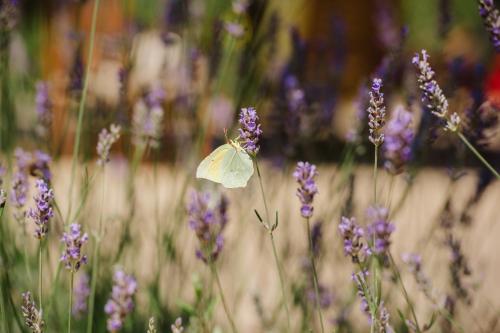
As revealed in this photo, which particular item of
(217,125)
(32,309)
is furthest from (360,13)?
(32,309)

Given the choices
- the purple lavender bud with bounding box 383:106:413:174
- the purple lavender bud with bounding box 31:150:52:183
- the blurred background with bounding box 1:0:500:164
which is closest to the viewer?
the purple lavender bud with bounding box 383:106:413:174

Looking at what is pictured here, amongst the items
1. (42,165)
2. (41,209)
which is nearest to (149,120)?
(42,165)

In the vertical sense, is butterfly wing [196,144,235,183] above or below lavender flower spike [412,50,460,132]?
below

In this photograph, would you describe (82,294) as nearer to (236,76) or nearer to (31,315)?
(31,315)

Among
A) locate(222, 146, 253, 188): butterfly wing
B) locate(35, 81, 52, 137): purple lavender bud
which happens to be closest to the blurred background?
locate(35, 81, 52, 137): purple lavender bud

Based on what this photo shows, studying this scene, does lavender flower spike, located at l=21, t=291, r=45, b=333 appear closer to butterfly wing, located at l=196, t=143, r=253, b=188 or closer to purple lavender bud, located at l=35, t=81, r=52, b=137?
butterfly wing, located at l=196, t=143, r=253, b=188

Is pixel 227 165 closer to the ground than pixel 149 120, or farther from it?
closer to the ground

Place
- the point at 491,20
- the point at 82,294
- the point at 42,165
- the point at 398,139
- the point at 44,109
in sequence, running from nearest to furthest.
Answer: the point at 398,139
the point at 491,20
the point at 42,165
the point at 82,294
the point at 44,109

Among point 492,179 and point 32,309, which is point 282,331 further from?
point 32,309

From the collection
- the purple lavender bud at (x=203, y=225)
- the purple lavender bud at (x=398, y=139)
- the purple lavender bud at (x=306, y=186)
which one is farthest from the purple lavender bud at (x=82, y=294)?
the purple lavender bud at (x=398, y=139)
